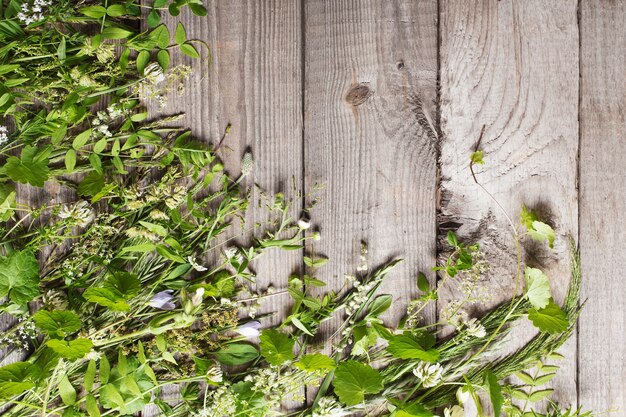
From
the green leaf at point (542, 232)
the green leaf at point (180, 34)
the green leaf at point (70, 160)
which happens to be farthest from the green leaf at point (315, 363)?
the green leaf at point (180, 34)

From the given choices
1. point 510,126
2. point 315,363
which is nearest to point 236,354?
point 315,363

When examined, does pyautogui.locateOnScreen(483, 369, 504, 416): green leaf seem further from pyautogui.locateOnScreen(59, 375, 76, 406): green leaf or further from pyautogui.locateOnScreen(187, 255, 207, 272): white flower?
pyautogui.locateOnScreen(59, 375, 76, 406): green leaf

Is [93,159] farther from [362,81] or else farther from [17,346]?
[362,81]

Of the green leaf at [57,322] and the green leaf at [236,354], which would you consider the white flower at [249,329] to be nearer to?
the green leaf at [236,354]

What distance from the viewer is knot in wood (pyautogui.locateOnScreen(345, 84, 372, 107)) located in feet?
4.19

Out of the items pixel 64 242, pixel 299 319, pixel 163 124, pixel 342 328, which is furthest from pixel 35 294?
pixel 342 328

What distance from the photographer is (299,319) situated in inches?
49.8

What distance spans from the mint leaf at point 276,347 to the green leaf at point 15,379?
0.48 metres

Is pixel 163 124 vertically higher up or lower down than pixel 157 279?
higher up

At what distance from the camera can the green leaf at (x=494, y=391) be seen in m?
1.20

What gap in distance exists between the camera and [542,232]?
1.26 meters

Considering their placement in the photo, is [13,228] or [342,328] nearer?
[13,228]

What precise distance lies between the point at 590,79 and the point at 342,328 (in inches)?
31.1

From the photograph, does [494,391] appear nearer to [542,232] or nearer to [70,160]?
[542,232]
